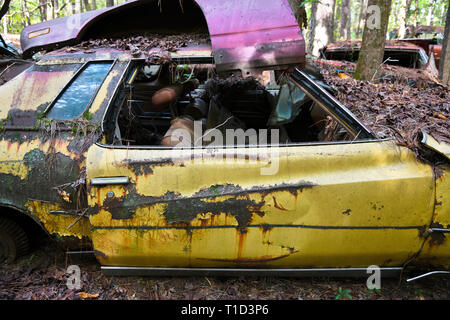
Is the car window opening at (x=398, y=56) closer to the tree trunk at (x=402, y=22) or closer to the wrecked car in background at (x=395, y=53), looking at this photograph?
the wrecked car in background at (x=395, y=53)

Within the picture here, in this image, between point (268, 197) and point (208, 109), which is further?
point (208, 109)

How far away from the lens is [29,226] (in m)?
2.45

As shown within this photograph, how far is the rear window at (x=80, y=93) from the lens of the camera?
2.07 m

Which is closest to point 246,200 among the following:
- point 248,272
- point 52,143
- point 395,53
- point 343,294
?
point 248,272

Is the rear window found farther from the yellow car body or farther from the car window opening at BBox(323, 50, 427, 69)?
the car window opening at BBox(323, 50, 427, 69)

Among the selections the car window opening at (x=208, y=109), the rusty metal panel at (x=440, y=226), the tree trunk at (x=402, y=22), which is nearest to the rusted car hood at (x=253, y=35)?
the car window opening at (x=208, y=109)

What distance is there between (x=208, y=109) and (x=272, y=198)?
4.57ft

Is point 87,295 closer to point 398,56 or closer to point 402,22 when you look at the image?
point 398,56

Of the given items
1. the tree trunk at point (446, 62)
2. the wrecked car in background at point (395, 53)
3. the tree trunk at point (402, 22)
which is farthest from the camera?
the tree trunk at point (402, 22)

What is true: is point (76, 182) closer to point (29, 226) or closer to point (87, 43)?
point (29, 226)

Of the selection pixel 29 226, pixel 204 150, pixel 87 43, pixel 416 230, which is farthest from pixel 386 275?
pixel 87 43

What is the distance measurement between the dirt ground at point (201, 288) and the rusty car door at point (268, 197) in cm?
44

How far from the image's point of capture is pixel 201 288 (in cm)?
221

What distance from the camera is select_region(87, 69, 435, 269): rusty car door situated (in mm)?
1844
